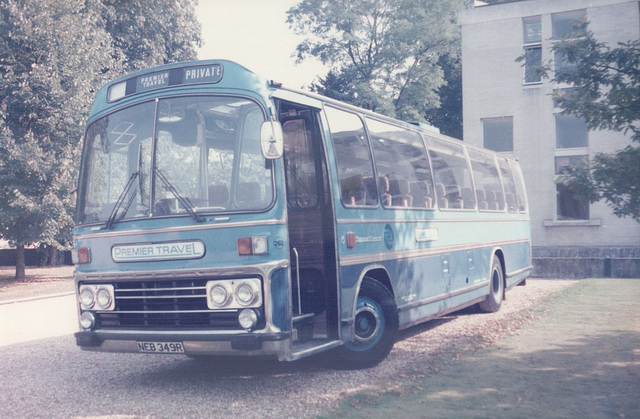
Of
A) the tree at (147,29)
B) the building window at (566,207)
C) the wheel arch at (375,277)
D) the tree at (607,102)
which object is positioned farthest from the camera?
the tree at (147,29)

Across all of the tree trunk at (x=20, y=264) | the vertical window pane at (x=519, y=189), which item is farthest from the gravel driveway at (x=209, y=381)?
the tree trunk at (x=20, y=264)

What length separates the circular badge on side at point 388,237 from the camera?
340 inches

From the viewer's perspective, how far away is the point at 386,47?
38938 millimetres

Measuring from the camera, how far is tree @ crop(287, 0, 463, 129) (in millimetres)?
38312

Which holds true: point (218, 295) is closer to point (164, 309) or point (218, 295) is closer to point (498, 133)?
point (164, 309)

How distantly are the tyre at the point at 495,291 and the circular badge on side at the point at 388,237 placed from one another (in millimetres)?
4729

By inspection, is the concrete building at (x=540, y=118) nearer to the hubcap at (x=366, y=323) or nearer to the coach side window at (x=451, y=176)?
the coach side window at (x=451, y=176)

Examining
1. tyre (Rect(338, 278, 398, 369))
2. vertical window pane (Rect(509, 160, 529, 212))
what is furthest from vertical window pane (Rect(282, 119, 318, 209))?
vertical window pane (Rect(509, 160, 529, 212))

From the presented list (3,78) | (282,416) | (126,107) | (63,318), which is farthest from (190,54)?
(282,416)

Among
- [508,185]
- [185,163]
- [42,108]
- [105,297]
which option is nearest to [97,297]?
[105,297]

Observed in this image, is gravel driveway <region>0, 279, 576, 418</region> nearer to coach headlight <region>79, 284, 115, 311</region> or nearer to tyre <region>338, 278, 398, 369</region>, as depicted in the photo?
tyre <region>338, 278, 398, 369</region>

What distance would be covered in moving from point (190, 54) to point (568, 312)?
80.2ft

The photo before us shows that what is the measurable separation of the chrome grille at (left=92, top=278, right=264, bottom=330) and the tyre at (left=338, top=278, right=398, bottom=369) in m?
1.89

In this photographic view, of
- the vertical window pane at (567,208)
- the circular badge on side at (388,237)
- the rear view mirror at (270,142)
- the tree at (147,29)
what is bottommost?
the circular badge on side at (388,237)
